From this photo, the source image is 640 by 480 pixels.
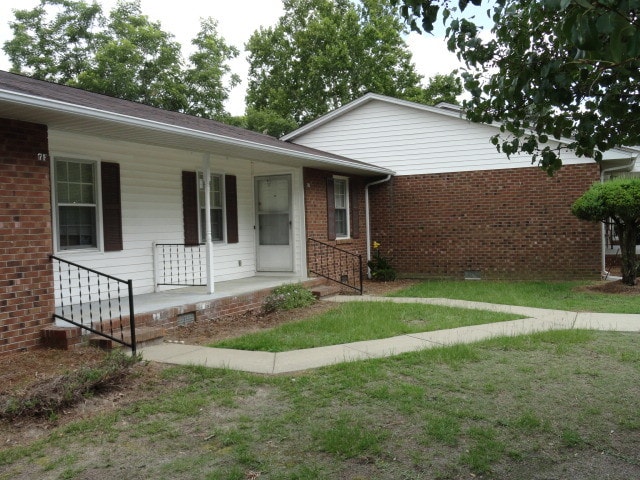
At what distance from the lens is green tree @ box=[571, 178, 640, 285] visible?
10.4 m

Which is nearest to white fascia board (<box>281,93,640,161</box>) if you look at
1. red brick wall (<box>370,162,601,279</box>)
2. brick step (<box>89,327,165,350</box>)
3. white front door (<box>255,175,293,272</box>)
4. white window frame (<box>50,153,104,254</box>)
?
red brick wall (<box>370,162,601,279</box>)

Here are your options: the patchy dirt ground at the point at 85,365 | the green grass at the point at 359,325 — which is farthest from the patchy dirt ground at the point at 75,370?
the green grass at the point at 359,325

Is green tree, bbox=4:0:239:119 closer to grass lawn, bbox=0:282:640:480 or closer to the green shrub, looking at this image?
the green shrub

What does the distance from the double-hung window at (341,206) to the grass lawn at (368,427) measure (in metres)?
8.32

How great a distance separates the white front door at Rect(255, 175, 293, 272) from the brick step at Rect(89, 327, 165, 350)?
517 cm

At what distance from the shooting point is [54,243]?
7543mm

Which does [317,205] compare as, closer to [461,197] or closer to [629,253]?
[461,197]

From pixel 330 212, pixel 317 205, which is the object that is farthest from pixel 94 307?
pixel 330 212

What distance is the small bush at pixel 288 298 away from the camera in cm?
945

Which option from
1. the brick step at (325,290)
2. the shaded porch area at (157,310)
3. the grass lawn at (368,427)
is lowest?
the grass lawn at (368,427)

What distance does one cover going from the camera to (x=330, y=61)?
106 ft

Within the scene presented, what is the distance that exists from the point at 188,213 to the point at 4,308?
4.32 m

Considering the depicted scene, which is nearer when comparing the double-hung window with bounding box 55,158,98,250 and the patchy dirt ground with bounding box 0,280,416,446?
the patchy dirt ground with bounding box 0,280,416,446

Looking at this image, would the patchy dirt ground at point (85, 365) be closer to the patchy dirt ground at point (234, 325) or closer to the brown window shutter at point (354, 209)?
the patchy dirt ground at point (234, 325)
